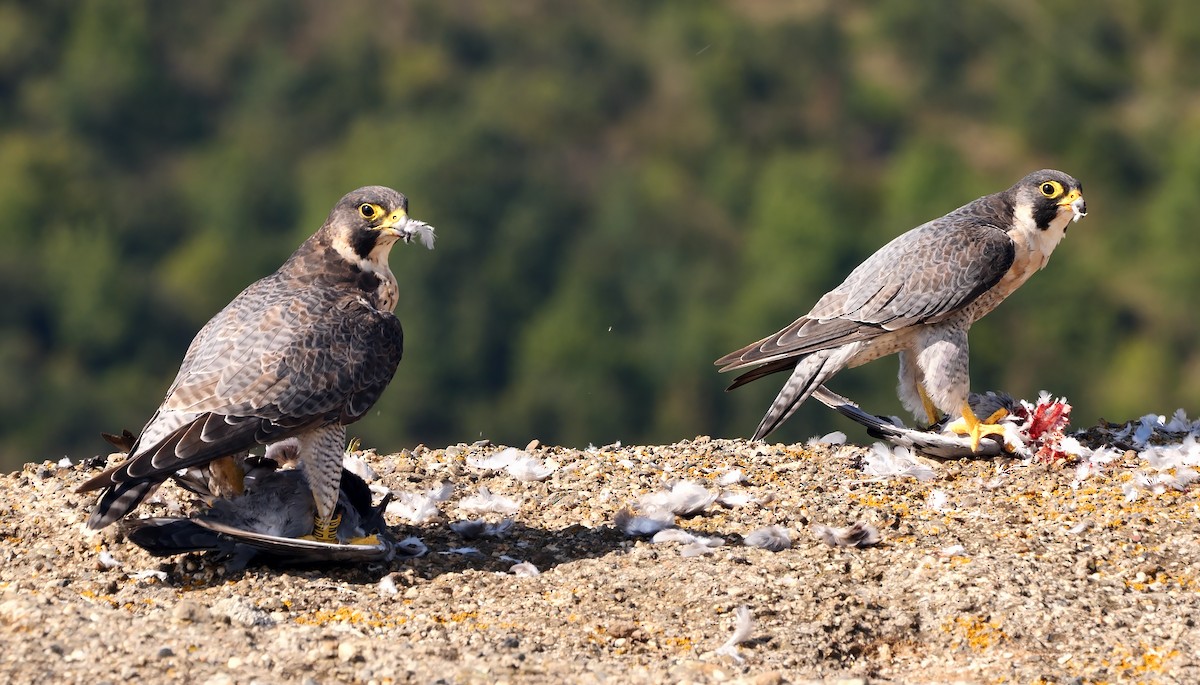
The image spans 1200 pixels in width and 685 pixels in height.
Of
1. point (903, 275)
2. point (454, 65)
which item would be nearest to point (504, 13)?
point (454, 65)

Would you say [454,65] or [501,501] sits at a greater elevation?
[454,65]

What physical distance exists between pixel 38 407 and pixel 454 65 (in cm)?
3898

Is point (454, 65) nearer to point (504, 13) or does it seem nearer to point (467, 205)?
point (504, 13)

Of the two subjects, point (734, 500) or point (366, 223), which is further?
point (734, 500)

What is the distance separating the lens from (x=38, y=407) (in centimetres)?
6512

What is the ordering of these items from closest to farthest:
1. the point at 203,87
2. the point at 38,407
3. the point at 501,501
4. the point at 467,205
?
the point at 501,501 → the point at 38,407 → the point at 467,205 → the point at 203,87

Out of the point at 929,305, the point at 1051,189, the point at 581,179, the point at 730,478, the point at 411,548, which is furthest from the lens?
the point at 581,179

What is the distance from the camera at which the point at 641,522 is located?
6820 mm

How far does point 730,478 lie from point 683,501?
53cm

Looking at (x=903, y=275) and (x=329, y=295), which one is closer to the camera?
(x=329, y=295)

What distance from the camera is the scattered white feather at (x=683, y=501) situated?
23.0 feet

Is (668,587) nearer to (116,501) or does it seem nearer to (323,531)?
(323,531)

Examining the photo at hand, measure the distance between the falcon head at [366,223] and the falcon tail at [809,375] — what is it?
2205 mm

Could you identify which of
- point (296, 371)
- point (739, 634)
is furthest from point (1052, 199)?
point (296, 371)
